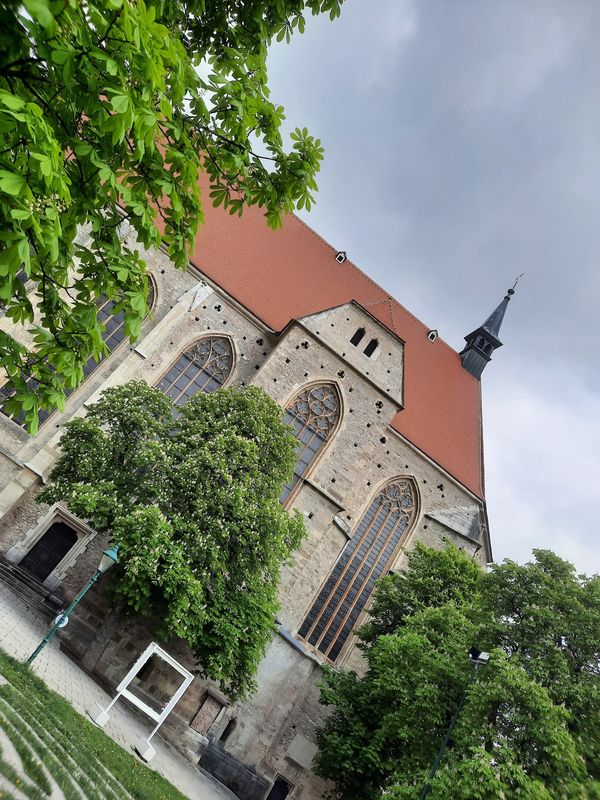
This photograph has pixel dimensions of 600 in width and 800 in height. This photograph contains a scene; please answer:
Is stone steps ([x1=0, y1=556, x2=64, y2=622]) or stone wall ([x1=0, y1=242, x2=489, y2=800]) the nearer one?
stone steps ([x1=0, y1=556, x2=64, y2=622])

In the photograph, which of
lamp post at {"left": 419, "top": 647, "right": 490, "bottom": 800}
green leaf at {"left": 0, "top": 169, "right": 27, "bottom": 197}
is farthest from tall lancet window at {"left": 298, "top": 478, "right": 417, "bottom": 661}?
green leaf at {"left": 0, "top": 169, "right": 27, "bottom": 197}

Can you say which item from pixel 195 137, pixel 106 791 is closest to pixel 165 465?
pixel 106 791

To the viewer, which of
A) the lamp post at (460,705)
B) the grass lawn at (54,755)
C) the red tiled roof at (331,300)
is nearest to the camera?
the grass lawn at (54,755)

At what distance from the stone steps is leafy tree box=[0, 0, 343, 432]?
1134 centimetres

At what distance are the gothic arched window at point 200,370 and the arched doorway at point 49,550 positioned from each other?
5.20 meters

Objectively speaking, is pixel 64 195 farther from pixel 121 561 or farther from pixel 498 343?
pixel 498 343

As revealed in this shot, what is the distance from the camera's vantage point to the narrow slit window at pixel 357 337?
1967 cm

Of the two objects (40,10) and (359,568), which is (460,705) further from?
(40,10)

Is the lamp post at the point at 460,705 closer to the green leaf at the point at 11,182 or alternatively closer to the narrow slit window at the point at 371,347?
the green leaf at the point at 11,182

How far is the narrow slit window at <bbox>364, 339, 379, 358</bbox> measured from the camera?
19.7 m

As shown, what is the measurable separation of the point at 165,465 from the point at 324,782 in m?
10.1

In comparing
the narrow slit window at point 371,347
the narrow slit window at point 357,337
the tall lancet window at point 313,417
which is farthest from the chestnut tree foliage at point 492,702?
the narrow slit window at point 357,337

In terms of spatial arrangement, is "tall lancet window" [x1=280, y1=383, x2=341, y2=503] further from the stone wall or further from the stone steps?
the stone steps

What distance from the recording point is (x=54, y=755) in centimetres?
453
